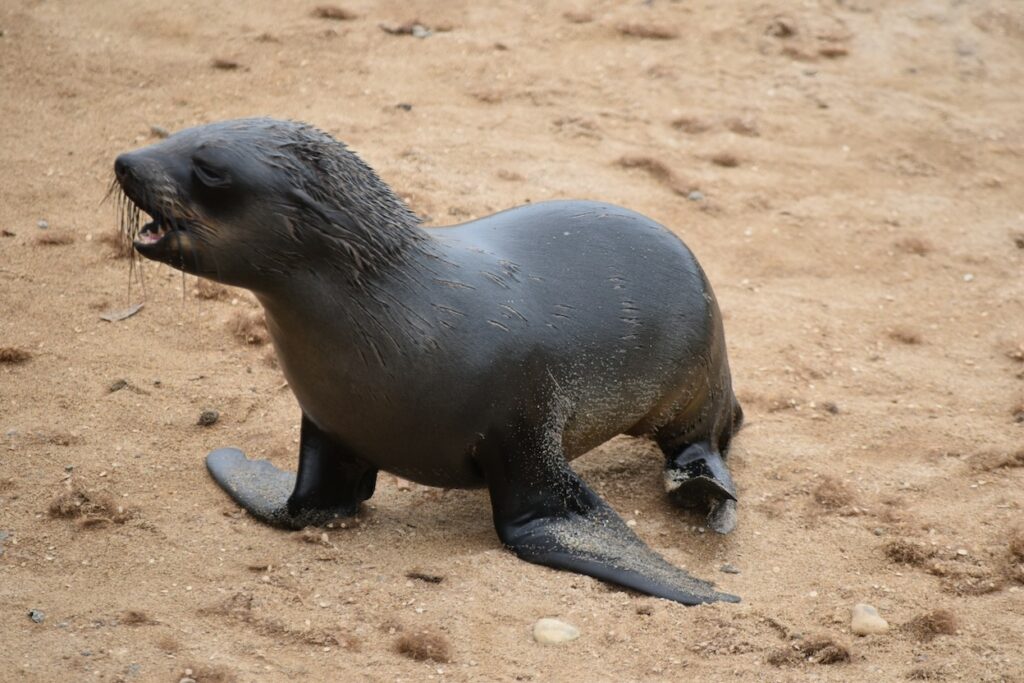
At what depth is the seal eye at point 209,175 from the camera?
3494 mm

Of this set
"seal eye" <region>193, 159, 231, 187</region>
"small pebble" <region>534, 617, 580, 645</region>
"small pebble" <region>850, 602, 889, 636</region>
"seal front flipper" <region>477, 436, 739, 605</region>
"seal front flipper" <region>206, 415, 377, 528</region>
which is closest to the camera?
"seal eye" <region>193, 159, 231, 187</region>

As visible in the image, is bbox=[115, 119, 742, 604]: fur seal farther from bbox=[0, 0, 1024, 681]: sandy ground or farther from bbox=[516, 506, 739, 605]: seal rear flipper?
bbox=[0, 0, 1024, 681]: sandy ground

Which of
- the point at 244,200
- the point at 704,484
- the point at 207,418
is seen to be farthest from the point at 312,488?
the point at 704,484

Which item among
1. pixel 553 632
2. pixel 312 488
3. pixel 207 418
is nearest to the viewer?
pixel 553 632

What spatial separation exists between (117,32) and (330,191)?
510 cm

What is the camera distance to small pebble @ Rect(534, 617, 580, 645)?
3.66m

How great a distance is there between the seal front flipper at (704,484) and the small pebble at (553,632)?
2.75 feet

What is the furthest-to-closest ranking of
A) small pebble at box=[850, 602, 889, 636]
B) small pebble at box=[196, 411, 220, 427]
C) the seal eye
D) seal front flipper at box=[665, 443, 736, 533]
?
small pebble at box=[196, 411, 220, 427] < seal front flipper at box=[665, 443, 736, 533] < small pebble at box=[850, 602, 889, 636] < the seal eye

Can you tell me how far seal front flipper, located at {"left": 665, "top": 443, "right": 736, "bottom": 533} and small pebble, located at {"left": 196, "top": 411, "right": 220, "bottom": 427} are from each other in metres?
1.69

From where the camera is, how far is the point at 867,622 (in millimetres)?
3846

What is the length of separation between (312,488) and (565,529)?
814mm

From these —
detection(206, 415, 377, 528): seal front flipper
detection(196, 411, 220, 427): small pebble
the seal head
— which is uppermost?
the seal head

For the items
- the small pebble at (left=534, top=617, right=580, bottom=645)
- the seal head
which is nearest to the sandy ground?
the small pebble at (left=534, top=617, right=580, bottom=645)

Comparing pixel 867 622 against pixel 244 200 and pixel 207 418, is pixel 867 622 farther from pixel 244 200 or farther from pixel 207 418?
pixel 207 418
